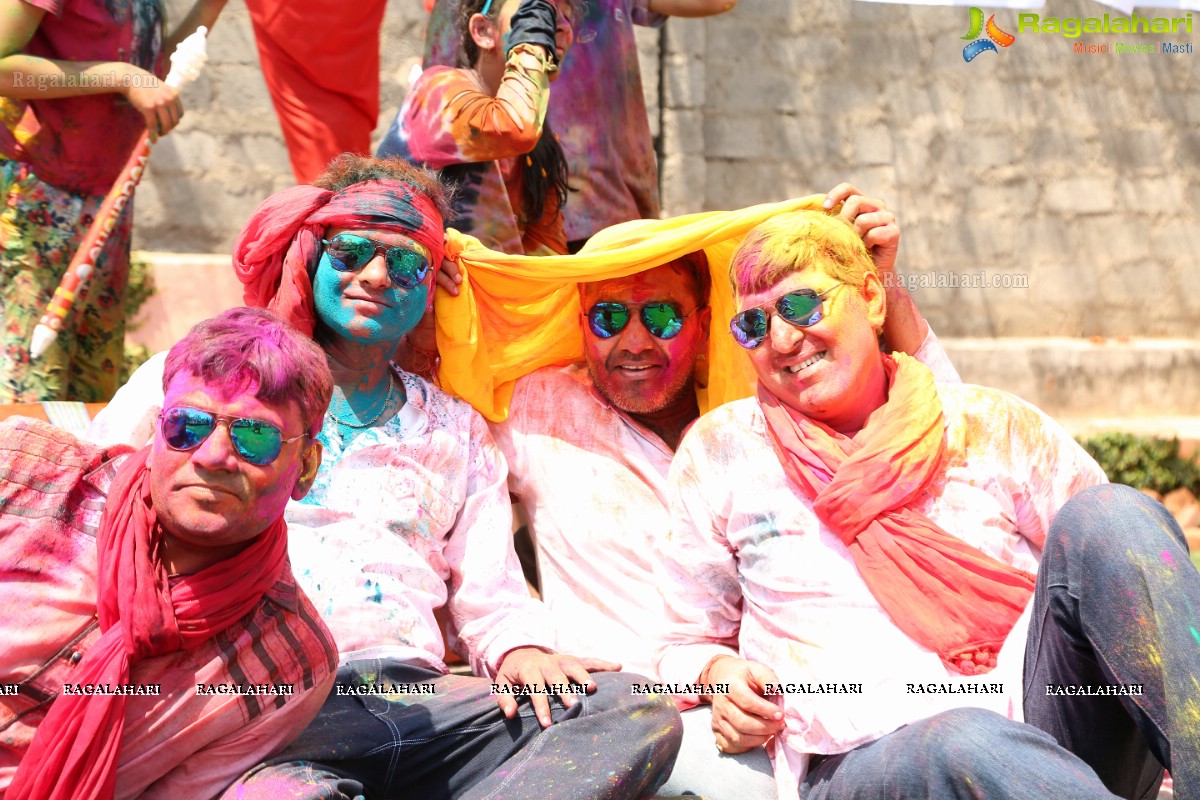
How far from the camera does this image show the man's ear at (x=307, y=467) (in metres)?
2.61

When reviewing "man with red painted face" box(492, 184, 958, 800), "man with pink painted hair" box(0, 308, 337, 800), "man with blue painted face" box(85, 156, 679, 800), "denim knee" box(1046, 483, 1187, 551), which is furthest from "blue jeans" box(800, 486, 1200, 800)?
"man with pink painted hair" box(0, 308, 337, 800)

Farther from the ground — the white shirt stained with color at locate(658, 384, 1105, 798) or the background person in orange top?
the background person in orange top

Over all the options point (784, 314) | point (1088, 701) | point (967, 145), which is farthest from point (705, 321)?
point (967, 145)

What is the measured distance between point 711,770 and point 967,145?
587cm

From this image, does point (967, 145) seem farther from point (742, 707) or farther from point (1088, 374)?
point (742, 707)

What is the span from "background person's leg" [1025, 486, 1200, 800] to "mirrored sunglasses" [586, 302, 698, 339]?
1.35m

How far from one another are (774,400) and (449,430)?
89 centimetres

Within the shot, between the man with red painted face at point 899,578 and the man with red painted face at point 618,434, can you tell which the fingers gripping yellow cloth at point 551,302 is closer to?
the man with red painted face at point 618,434

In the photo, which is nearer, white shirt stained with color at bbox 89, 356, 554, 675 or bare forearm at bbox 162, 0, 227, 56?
white shirt stained with color at bbox 89, 356, 554, 675

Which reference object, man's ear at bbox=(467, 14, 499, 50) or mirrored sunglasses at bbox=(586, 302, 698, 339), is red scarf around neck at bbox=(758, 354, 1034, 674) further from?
man's ear at bbox=(467, 14, 499, 50)

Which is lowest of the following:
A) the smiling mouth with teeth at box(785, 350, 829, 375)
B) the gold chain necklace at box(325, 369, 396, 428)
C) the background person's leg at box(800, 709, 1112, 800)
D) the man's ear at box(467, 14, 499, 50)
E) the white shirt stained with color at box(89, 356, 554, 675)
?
the background person's leg at box(800, 709, 1112, 800)

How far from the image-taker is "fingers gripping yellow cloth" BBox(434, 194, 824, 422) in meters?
3.61

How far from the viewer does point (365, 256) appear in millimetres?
3352

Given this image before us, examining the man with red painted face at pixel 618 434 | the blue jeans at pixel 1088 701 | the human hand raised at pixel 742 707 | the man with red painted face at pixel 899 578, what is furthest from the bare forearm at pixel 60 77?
the blue jeans at pixel 1088 701
